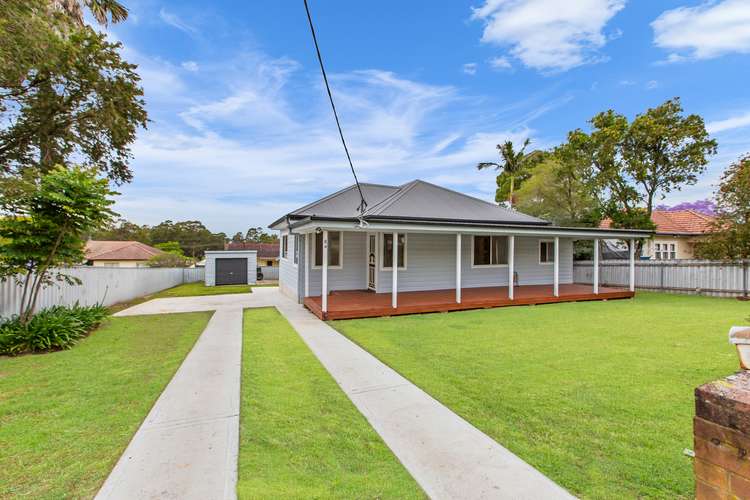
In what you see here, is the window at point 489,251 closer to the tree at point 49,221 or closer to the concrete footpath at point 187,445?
the concrete footpath at point 187,445

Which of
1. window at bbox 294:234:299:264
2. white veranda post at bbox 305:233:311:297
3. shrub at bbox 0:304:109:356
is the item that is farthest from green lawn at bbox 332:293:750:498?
shrub at bbox 0:304:109:356

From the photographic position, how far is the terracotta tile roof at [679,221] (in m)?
21.3

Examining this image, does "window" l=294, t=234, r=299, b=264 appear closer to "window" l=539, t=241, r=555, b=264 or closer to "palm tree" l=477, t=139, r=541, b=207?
"window" l=539, t=241, r=555, b=264

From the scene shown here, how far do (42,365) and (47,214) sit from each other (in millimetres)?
2737

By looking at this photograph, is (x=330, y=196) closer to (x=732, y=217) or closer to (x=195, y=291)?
(x=195, y=291)

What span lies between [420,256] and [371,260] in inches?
65.5

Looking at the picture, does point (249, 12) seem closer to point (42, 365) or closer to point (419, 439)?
point (42, 365)

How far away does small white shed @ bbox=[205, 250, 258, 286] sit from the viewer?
62.6ft

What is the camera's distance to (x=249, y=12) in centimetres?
618

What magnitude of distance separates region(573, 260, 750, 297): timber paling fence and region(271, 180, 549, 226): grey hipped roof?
4.85 metres

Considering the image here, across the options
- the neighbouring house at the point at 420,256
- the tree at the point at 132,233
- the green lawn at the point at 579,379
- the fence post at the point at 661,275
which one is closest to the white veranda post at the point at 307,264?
the neighbouring house at the point at 420,256

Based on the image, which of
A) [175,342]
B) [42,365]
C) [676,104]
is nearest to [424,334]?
[175,342]

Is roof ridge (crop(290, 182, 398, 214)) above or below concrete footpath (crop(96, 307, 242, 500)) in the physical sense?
above

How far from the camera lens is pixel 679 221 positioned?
73.6 feet
